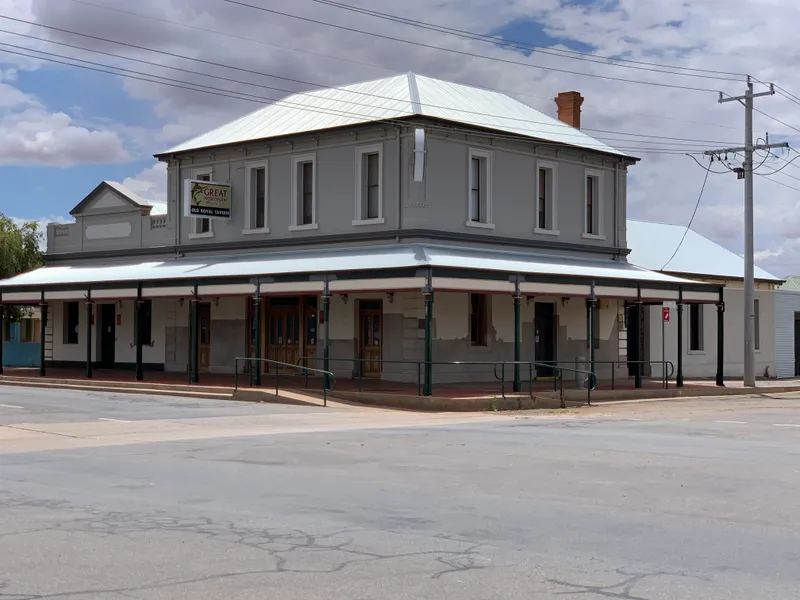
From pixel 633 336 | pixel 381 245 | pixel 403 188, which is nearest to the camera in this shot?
pixel 403 188

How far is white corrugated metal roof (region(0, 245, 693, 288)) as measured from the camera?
93.1 ft

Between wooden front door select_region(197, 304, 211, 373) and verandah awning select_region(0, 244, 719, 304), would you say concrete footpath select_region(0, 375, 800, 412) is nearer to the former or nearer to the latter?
verandah awning select_region(0, 244, 719, 304)

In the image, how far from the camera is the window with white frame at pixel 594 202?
118 feet

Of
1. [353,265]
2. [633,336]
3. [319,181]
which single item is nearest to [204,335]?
[319,181]

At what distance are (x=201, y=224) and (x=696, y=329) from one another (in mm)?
19399

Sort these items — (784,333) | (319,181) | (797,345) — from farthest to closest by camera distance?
1. (797,345)
2. (784,333)
3. (319,181)

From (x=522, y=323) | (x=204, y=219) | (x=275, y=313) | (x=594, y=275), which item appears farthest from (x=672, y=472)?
(x=204, y=219)

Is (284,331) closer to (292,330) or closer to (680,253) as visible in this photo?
(292,330)

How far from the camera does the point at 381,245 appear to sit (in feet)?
101

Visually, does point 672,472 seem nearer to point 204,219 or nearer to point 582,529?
point 582,529

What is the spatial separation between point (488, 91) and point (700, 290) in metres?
10.9

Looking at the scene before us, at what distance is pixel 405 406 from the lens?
2519 cm

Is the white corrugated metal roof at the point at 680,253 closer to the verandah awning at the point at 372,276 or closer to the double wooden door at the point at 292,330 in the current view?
the verandah awning at the point at 372,276

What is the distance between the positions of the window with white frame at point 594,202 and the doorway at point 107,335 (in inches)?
710
